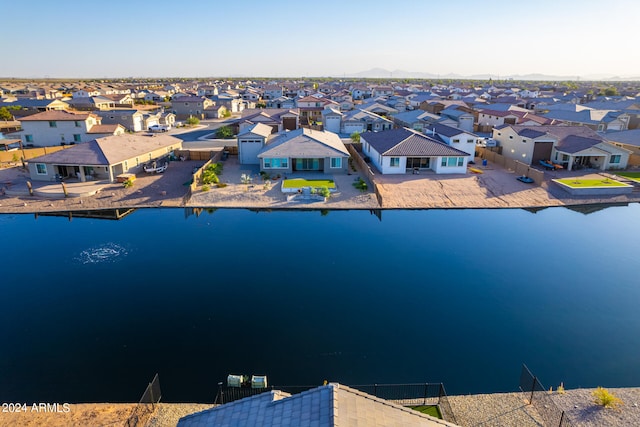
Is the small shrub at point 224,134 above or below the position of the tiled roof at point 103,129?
below

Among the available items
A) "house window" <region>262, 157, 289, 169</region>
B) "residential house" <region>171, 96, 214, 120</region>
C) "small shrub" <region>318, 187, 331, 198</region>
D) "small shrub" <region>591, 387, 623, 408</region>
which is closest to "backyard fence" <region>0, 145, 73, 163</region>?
"house window" <region>262, 157, 289, 169</region>

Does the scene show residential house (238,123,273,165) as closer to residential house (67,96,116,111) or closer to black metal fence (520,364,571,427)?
black metal fence (520,364,571,427)

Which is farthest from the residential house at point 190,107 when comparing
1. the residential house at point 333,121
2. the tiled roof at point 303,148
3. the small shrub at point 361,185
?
the small shrub at point 361,185

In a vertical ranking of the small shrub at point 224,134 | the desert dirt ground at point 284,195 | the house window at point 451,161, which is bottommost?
the desert dirt ground at point 284,195

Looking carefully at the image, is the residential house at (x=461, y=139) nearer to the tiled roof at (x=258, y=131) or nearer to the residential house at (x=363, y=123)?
the residential house at (x=363, y=123)

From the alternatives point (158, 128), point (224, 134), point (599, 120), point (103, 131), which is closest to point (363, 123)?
point (224, 134)

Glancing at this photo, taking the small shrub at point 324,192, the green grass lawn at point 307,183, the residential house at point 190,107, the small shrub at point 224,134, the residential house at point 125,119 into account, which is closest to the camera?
the small shrub at point 324,192

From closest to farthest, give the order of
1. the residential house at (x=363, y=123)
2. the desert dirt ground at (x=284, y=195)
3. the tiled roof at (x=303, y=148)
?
the desert dirt ground at (x=284, y=195)
the tiled roof at (x=303, y=148)
the residential house at (x=363, y=123)

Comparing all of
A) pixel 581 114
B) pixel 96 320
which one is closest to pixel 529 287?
pixel 96 320
